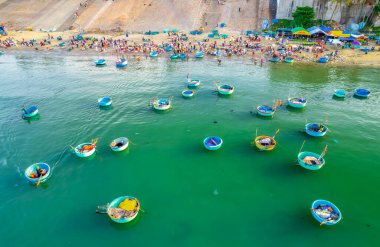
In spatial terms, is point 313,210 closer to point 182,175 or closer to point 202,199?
point 202,199

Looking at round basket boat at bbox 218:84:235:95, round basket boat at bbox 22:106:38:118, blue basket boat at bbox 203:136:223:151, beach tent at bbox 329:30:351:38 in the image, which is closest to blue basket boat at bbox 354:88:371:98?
round basket boat at bbox 218:84:235:95

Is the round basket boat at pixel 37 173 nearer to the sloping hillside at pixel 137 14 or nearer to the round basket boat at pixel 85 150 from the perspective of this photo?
the round basket boat at pixel 85 150

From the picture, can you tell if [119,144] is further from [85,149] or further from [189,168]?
[189,168]

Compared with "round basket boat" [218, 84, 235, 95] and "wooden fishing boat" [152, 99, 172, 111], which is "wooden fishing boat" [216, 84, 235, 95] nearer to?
"round basket boat" [218, 84, 235, 95]

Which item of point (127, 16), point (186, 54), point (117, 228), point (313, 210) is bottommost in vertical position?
point (117, 228)

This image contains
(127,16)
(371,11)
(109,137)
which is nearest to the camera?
(109,137)

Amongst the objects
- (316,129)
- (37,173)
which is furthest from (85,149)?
(316,129)

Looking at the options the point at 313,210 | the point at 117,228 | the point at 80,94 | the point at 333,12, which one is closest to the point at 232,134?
the point at 313,210
